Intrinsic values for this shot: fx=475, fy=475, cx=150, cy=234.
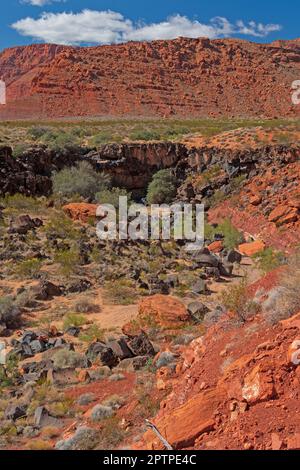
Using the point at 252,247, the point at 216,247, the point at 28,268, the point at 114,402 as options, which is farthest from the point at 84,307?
the point at 252,247

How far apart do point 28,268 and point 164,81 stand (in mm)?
70090

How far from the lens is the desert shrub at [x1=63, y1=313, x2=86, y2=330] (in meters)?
12.1

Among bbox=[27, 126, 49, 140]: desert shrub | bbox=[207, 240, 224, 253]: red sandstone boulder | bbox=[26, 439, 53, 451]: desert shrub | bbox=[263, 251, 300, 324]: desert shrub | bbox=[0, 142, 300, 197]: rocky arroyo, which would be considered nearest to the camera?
bbox=[26, 439, 53, 451]: desert shrub

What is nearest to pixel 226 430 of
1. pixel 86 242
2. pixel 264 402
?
pixel 264 402

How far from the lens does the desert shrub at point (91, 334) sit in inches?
441

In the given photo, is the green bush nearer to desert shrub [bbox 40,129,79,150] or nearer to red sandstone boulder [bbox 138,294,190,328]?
desert shrub [bbox 40,129,79,150]

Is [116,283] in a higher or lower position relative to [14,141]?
lower

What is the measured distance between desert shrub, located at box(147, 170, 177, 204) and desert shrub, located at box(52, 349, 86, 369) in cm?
2120

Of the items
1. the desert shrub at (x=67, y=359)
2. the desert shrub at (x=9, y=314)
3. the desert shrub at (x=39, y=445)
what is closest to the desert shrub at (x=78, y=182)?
the desert shrub at (x=9, y=314)

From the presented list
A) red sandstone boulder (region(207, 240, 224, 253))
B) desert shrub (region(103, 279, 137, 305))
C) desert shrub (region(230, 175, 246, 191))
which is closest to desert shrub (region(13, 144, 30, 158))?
desert shrub (region(230, 175, 246, 191))

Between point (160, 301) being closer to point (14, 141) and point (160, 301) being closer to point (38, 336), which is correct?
point (38, 336)

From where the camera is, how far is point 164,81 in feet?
263

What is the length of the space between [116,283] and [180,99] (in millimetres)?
65575
